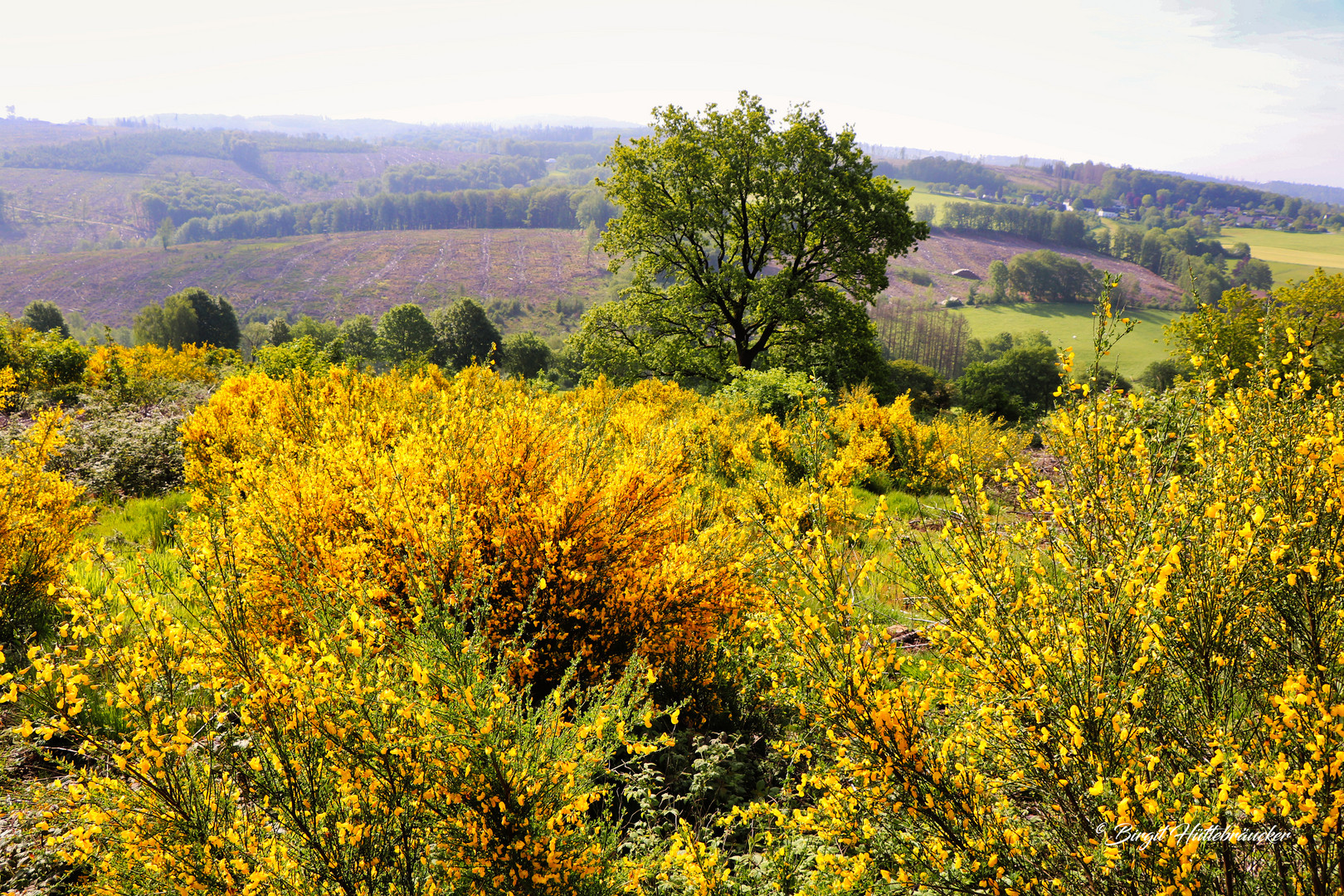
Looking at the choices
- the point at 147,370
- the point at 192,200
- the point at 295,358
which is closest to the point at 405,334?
the point at 147,370

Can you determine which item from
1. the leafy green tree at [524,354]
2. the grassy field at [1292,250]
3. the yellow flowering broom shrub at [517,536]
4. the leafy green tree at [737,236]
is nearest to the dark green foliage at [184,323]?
the leafy green tree at [524,354]

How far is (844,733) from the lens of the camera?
2.25 meters

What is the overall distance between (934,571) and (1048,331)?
87.6 metres

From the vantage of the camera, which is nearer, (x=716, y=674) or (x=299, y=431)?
(x=716, y=674)

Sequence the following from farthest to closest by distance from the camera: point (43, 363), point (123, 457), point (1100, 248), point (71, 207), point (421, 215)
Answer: point (421, 215), point (71, 207), point (1100, 248), point (43, 363), point (123, 457)

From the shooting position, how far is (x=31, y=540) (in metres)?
4.16

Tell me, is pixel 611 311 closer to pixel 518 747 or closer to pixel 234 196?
pixel 518 747

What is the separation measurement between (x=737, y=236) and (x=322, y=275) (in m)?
111

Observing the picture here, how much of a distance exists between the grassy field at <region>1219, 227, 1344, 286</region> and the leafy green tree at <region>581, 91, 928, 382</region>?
109127 millimetres

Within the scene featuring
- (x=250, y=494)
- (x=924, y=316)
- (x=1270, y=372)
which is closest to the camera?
(x=1270, y=372)

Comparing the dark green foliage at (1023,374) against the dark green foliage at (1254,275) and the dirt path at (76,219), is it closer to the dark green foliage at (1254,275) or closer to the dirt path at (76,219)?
the dark green foliage at (1254,275)

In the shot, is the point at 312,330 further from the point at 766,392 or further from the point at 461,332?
the point at 766,392

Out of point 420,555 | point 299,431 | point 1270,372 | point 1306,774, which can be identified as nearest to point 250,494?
point 420,555

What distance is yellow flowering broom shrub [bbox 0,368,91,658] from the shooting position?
3.95 meters
